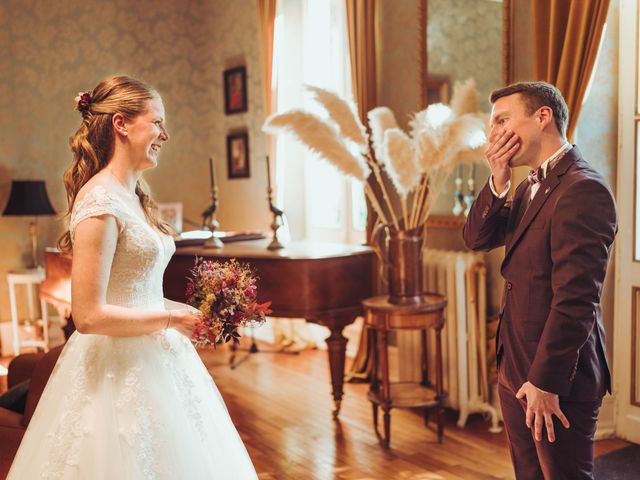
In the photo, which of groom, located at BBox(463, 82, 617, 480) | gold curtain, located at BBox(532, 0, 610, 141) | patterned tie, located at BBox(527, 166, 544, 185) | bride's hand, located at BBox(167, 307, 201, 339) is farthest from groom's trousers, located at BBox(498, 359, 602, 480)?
gold curtain, located at BBox(532, 0, 610, 141)

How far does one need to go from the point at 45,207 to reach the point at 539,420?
4.88 m

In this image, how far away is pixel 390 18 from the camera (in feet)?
15.3

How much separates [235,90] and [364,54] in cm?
223

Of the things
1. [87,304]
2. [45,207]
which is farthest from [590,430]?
[45,207]

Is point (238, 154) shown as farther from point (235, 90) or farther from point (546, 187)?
point (546, 187)

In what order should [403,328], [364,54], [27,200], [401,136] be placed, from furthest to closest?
[27,200], [364,54], [403,328], [401,136]

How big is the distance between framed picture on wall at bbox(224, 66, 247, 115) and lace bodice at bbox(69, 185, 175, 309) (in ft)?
15.2

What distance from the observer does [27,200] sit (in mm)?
5691

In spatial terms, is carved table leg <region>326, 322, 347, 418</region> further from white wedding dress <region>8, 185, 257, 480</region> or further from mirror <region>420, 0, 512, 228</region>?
white wedding dress <region>8, 185, 257, 480</region>

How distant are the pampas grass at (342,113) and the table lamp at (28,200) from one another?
3.04m

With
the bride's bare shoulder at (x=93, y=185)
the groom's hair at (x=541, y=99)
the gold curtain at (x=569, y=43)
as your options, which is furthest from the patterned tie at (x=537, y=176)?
the gold curtain at (x=569, y=43)

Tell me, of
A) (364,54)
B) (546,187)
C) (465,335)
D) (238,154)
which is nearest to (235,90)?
(238,154)

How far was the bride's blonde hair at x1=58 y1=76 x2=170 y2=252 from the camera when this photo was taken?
1.98m

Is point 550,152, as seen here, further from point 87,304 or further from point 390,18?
point 390,18
